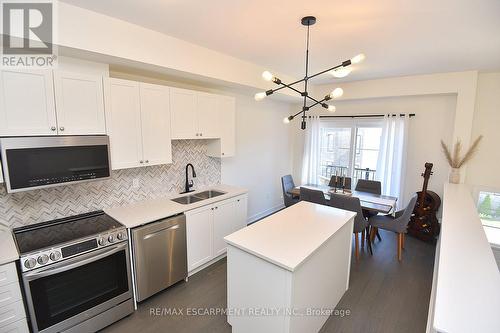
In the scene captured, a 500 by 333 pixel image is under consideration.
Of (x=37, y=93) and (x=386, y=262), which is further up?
(x=37, y=93)

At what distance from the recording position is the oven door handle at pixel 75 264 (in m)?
1.70

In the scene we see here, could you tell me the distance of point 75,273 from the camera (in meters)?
1.93

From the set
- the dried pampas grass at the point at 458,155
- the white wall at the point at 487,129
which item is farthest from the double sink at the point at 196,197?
the white wall at the point at 487,129

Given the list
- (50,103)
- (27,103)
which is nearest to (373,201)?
(50,103)

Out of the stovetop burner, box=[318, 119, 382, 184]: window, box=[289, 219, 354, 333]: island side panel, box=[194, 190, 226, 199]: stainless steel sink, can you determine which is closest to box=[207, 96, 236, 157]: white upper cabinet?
box=[194, 190, 226, 199]: stainless steel sink

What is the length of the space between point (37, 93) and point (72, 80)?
0.28m

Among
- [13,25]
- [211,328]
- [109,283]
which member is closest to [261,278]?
[211,328]

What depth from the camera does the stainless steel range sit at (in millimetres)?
1743

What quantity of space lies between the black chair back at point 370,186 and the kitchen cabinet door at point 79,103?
395cm

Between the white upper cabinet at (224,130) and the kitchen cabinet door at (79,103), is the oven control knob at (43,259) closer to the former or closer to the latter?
the kitchen cabinet door at (79,103)

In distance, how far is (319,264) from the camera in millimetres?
1962

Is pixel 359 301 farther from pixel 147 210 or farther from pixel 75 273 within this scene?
pixel 75 273

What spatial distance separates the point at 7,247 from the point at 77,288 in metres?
0.60

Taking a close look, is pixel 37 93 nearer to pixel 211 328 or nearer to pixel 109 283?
pixel 109 283
